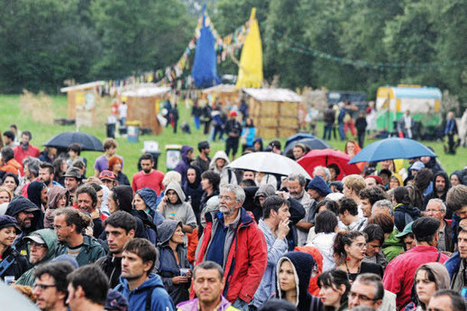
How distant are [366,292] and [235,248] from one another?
196 centimetres

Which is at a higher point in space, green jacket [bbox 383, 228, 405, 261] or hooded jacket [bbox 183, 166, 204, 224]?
green jacket [bbox 383, 228, 405, 261]

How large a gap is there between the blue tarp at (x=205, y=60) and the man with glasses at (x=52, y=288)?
35.6 meters

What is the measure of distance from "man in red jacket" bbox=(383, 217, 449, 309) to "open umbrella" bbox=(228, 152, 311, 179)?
174 inches

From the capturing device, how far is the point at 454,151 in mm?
33031

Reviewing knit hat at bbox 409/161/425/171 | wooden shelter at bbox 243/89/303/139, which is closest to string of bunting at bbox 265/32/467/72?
wooden shelter at bbox 243/89/303/139

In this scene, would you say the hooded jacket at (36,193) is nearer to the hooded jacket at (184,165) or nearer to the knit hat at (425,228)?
the knit hat at (425,228)

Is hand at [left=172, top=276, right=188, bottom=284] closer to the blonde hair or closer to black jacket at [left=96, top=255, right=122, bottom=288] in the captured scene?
black jacket at [left=96, top=255, right=122, bottom=288]

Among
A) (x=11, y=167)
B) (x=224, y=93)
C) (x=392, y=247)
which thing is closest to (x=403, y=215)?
(x=392, y=247)

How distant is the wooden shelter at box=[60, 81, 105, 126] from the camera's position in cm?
3659

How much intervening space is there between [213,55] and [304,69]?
27.2m

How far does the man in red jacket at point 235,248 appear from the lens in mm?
7586

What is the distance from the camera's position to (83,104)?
123 ft

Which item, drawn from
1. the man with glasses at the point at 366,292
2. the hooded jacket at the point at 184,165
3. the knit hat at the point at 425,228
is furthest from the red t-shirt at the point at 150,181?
the man with glasses at the point at 366,292

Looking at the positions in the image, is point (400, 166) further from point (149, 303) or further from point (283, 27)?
point (283, 27)
